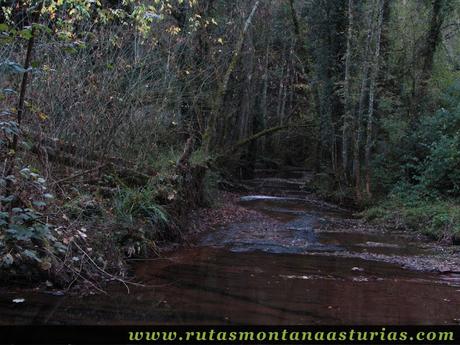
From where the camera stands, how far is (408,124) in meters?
17.3

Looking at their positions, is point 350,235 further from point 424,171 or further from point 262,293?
point 262,293

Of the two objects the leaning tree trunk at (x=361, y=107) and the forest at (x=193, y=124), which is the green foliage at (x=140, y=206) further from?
the leaning tree trunk at (x=361, y=107)

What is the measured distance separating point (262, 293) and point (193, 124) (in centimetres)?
1009

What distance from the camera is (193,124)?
15.7 m

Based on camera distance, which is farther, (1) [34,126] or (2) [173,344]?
(1) [34,126]

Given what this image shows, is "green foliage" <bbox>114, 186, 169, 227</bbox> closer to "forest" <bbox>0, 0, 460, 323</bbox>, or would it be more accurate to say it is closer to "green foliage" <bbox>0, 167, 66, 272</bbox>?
"forest" <bbox>0, 0, 460, 323</bbox>

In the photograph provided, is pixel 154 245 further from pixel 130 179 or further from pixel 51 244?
pixel 51 244

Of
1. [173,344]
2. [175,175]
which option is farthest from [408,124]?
[173,344]

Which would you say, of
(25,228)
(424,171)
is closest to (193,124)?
(424,171)

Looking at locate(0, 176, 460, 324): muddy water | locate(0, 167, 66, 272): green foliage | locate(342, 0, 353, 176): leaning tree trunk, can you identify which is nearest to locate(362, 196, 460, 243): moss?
locate(0, 176, 460, 324): muddy water

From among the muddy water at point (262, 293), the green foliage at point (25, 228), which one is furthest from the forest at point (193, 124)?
the muddy water at point (262, 293)

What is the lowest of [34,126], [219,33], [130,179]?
[130,179]

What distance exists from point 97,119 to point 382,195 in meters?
11.3

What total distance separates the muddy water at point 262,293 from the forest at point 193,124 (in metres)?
0.36
